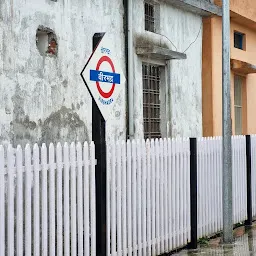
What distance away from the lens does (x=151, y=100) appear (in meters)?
12.0

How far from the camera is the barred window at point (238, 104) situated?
1603cm

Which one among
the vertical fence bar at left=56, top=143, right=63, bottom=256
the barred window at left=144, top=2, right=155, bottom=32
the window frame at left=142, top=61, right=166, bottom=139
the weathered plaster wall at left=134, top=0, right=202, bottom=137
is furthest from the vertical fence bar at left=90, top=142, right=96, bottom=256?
the barred window at left=144, top=2, right=155, bottom=32

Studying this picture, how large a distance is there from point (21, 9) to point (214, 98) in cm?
687

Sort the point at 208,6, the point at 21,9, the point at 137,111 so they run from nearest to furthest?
the point at 21,9
the point at 137,111
the point at 208,6

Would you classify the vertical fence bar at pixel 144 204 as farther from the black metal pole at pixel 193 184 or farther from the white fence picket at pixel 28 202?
the white fence picket at pixel 28 202

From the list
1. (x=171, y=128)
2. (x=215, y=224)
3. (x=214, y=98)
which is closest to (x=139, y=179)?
(x=215, y=224)

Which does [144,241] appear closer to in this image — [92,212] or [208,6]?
[92,212]

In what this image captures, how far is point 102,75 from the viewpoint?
244 inches

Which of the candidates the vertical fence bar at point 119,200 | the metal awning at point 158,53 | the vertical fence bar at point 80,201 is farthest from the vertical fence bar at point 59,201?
the metal awning at point 158,53

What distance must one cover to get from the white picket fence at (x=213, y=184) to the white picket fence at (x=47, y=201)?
3015mm

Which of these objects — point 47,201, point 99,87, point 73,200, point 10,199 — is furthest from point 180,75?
point 10,199

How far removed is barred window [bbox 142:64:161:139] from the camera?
38.5 ft

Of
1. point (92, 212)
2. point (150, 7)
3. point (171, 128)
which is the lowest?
point (92, 212)

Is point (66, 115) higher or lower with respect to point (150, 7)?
lower
